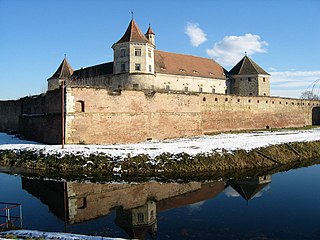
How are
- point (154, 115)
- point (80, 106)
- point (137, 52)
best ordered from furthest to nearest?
point (137, 52), point (154, 115), point (80, 106)

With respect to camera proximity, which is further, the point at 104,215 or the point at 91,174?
the point at 91,174

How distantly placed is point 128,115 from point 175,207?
10553 millimetres

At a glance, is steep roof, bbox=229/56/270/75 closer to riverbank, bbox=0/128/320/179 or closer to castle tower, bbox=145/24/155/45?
castle tower, bbox=145/24/155/45

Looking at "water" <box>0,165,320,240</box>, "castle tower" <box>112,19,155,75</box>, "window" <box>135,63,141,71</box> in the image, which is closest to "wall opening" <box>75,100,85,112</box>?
"water" <box>0,165,320,240</box>

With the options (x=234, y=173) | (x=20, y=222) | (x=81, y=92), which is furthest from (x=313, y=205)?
(x=81, y=92)

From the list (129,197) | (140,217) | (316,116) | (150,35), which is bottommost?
(140,217)

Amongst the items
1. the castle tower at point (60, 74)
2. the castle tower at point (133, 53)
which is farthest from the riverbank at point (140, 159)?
the castle tower at point (60, 74)

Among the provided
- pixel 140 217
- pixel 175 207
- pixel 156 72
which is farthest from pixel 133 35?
pixel 140 217

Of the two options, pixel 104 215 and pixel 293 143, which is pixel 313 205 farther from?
pixel 293 143

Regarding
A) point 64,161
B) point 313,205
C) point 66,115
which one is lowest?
point 313,205

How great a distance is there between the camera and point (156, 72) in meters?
34.9

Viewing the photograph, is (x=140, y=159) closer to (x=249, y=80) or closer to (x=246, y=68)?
(x=249, y=80)

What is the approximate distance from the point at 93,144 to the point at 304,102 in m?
30.4

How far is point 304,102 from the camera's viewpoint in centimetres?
3925
